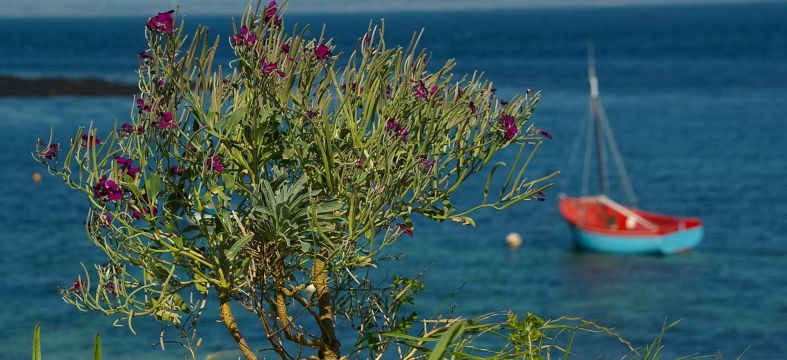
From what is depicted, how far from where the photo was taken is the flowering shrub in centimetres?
517

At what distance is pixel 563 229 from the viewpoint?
4094cm

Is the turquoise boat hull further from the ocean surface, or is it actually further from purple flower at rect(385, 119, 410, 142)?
purple flower at rect(385, 119, 410, 142)

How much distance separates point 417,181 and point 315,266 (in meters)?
0.75

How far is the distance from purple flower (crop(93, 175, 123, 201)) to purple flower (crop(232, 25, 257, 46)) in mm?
817

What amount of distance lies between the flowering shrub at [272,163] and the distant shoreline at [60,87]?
73.8m

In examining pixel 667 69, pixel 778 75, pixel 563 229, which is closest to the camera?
pixel 563 229

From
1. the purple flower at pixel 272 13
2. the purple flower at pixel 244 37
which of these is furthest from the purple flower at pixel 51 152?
the purple flower at pixel 272 13

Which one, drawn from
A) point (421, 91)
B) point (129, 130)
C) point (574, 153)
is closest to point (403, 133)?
point (421, 91)

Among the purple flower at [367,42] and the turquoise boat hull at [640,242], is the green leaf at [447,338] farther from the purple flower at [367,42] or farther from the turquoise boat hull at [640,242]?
the turquoise boat hull at [640,242]

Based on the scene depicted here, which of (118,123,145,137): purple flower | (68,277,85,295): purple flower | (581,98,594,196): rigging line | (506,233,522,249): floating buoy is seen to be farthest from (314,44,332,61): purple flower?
(581,98,594,196): rigging line

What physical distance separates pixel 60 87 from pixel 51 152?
267ft

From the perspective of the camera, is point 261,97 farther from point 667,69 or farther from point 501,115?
point 667,69

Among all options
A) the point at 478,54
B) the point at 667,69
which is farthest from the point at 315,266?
the point at 478,54

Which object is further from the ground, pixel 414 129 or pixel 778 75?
pixel 414 129
